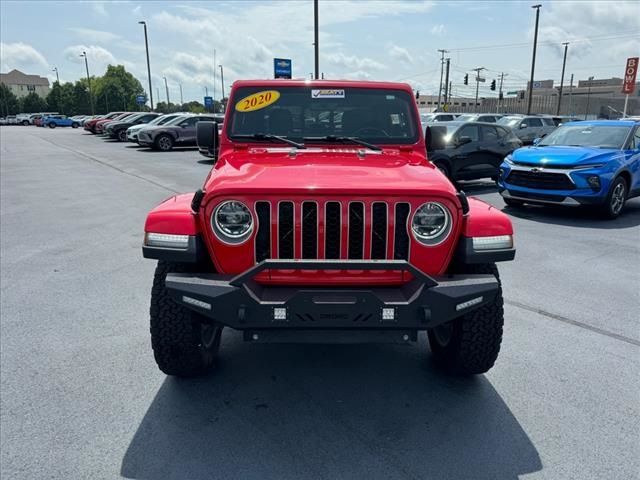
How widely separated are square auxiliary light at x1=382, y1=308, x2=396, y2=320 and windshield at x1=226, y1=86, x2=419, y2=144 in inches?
72.1

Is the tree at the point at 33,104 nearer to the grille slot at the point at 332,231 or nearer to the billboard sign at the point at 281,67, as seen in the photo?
the billboard sign at the point at 281,67

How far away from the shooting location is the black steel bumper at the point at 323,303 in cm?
254

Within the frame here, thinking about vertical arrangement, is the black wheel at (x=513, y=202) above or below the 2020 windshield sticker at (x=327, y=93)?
below

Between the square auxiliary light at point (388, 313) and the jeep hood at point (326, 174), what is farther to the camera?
the jeep hood at point (326, 174)

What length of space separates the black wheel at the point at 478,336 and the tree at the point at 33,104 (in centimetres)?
10740

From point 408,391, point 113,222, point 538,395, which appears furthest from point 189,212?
point 113,222

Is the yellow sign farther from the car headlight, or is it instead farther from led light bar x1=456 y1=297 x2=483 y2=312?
led light bar x1=456 y1=297 x2=483 y2=312

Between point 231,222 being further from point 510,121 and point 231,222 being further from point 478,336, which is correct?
point 510,121

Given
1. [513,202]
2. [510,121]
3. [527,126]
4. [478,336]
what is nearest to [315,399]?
[478,336]

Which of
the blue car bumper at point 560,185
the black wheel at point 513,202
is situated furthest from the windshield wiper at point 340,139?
the black wheel at point 513,202

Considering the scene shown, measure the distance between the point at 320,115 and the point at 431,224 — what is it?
1627 millimetres

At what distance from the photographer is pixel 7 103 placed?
307ft

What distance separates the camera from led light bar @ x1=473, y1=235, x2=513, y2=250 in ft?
9.21

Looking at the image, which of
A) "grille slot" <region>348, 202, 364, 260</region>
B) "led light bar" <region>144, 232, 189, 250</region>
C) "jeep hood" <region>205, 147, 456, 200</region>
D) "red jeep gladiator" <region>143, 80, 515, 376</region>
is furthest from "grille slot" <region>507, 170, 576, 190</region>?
"led light bar" <region>144, 232, 189, 250</region>
